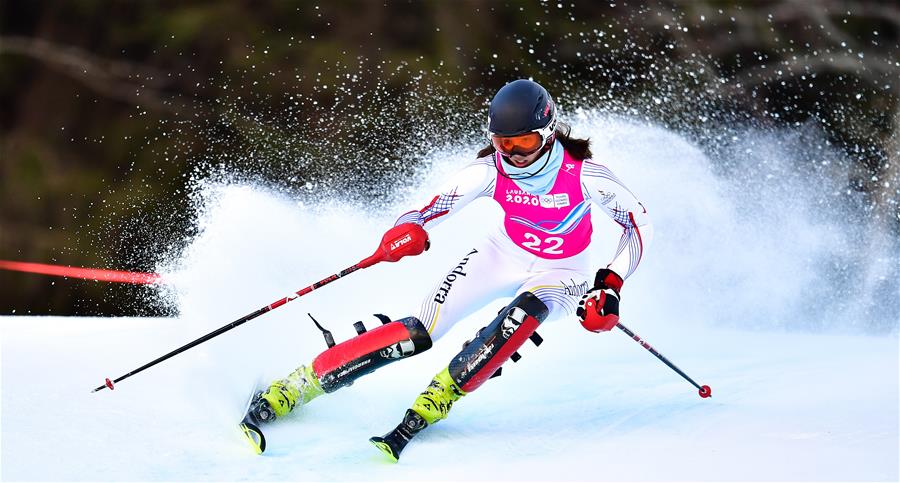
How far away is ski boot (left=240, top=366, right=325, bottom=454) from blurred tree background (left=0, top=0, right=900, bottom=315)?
17.2ft

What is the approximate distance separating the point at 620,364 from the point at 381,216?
1.53 metres

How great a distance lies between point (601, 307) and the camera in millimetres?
2422

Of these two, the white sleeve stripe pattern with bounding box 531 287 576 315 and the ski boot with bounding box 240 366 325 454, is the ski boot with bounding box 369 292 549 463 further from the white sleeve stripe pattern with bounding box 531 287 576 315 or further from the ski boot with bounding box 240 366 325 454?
the ski boot with bounding box 240 366 325 454

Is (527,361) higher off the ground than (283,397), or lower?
higher

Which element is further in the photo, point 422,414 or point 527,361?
point 527,361

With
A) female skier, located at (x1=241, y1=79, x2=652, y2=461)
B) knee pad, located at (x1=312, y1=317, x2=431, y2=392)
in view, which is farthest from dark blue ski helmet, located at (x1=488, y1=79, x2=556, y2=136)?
knee pad, located at (x1=312, y1=317, x2=431, y2=392)

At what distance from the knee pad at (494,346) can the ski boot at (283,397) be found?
0.38m

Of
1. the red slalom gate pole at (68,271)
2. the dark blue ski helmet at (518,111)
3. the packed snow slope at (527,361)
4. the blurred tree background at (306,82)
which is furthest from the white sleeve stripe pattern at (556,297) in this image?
the red slalom gate pole at (68,271)

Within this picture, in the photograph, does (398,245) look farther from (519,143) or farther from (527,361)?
(527,361)

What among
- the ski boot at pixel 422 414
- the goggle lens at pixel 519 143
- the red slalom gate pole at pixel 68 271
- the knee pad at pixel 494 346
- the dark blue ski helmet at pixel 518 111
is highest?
the red slalom gate pole at pixel 68 271

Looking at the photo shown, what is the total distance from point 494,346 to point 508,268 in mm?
384

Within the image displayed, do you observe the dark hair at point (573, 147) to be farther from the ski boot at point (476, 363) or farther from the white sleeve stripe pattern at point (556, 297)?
the ski boot at point (476, 363)

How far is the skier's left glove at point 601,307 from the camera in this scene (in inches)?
94.8

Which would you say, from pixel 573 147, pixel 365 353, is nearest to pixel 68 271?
pixel 365 353
